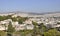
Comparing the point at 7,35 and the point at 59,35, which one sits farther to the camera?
the point at 7,35

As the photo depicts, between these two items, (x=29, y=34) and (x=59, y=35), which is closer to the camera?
(x=59, y=35)

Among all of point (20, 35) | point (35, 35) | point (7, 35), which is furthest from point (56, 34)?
point (7, 35)

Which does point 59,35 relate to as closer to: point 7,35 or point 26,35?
point 26,35

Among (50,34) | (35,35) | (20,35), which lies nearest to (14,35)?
(20,35)

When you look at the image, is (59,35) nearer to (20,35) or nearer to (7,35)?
(20,35)

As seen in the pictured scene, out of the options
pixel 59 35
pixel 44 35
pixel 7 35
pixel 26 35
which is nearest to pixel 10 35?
pixel 7 35

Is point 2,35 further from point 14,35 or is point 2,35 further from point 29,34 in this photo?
point 29,34

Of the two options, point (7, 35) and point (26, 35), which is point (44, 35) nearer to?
point (26, 35)
